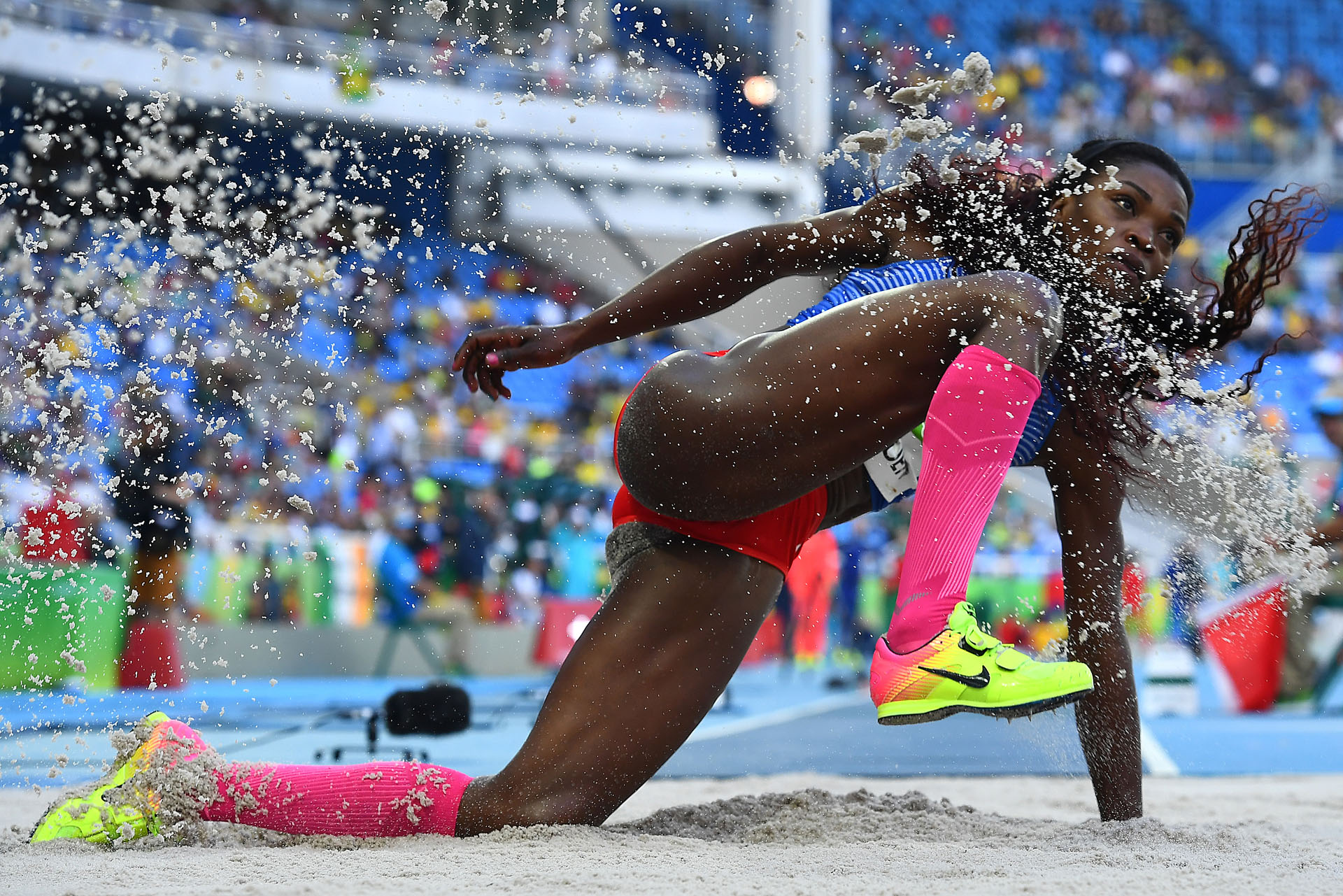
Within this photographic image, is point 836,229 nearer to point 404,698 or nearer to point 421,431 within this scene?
point 404,698

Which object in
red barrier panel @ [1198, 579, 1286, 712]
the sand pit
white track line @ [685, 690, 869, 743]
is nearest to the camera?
the sand pit

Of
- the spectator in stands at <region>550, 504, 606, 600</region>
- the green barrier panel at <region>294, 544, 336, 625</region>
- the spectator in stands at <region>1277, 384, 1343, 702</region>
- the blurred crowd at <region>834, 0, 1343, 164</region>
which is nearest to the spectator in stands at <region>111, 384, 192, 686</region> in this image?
the green barrier panel at <region>294, 544, 336, 625</region>

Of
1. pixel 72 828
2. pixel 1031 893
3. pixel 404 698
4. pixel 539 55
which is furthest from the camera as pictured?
pixel 539 55

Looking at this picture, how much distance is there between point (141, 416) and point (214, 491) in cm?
578

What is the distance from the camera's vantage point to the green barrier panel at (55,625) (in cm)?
500

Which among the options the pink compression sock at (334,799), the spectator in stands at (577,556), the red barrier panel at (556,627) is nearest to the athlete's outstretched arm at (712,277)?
the pink compression sock at (334,799)

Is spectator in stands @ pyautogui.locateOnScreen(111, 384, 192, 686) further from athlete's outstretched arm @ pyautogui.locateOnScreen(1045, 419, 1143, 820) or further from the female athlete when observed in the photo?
athlete's outstretched arm @ pyautogui.locateOnScreen(1045, 419, 1143, 820)

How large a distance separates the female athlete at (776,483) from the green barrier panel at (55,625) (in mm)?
3204

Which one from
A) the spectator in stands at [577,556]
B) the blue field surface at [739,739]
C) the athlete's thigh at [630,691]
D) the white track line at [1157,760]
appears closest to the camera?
the athlete's thigh at [630,691]

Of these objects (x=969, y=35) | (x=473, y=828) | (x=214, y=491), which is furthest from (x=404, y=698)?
(x=969, y=35)

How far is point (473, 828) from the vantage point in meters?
1.93

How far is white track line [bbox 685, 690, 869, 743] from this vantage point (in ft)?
15.9

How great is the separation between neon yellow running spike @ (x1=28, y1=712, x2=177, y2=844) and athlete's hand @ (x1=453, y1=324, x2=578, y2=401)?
806 mm

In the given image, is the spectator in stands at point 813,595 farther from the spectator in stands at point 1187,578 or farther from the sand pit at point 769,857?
the sand pit at point 769,857
